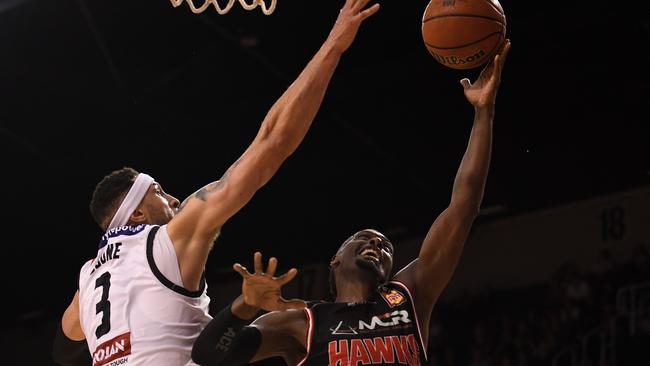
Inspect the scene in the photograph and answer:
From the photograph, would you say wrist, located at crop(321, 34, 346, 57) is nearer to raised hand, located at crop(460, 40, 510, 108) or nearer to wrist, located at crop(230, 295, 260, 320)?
wrist, located at crop(230, 295, 260, 320)

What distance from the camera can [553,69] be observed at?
34.4 feet

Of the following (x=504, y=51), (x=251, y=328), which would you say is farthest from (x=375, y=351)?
(x=504, y=51)

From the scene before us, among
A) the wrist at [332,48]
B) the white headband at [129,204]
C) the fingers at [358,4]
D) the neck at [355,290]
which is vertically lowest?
the neck at [355,290]

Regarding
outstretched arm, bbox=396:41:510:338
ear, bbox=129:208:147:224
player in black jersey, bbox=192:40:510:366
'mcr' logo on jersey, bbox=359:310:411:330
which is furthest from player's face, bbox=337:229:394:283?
ear, bbox=129:208:147:224

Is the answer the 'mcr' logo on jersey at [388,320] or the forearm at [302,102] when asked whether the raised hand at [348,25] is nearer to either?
the forearm at [302,102]

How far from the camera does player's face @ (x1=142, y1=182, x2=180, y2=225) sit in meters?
3.93

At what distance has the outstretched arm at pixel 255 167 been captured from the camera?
3.54m

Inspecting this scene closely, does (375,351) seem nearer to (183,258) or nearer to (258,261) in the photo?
(183,258)

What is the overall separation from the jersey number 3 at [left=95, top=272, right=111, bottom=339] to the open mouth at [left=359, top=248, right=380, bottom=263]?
137cm

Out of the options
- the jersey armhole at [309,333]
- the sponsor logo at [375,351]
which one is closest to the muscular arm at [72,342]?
the jersey armhole at [309,333]

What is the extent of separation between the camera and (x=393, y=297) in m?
4.34

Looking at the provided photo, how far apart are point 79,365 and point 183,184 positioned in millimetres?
9474

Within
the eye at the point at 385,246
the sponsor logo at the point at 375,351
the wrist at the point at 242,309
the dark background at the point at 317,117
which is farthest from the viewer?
the dark background at the point at 317,117

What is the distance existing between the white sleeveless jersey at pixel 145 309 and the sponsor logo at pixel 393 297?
0.94 metres
